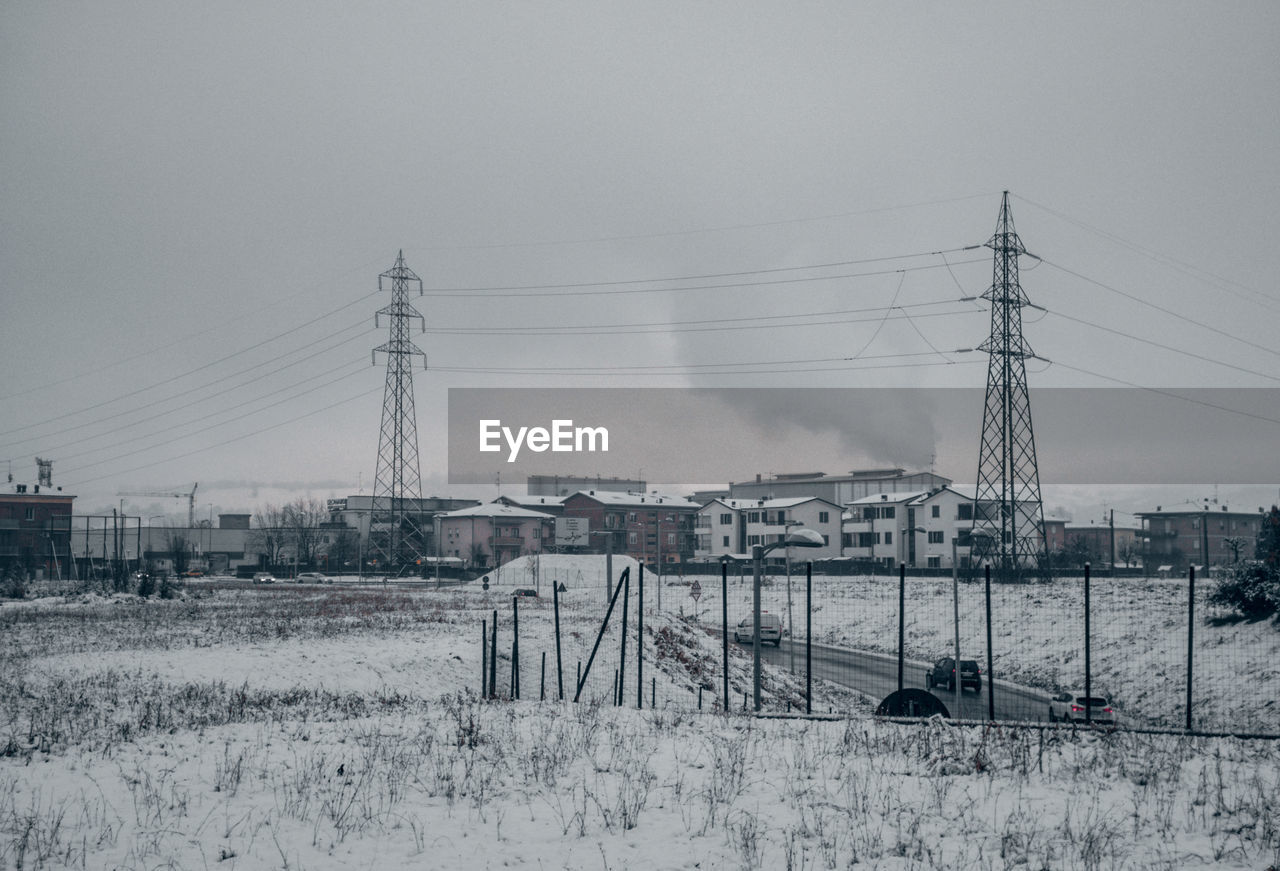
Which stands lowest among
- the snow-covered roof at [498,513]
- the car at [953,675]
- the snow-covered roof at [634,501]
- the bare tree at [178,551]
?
the bare tree at [178,551]

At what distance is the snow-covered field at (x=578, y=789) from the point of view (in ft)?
26.6

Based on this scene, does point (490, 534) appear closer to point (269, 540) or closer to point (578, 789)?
point (269, 540)

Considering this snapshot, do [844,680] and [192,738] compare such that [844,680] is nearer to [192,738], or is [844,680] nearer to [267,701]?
[267,701]

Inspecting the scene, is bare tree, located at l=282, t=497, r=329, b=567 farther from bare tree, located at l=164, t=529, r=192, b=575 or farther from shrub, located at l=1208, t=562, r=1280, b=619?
shrub, located at l=1208, t=562, r=1280, b=619

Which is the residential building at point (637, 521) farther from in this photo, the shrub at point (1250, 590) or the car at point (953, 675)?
the shrub at point (1250, 590)

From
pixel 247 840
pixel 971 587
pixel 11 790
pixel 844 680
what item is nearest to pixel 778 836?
pixel 247 840

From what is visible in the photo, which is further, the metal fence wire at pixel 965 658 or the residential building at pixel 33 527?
the residential building at pixel 33 527

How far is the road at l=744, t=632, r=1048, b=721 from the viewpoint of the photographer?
2532cm

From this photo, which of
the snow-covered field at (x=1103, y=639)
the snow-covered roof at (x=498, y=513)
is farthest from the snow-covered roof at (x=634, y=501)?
the snow-covered field at (x=1103, y=639)

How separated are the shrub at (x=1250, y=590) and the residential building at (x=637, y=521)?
90.8 metres

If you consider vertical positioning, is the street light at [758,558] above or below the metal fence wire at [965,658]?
above

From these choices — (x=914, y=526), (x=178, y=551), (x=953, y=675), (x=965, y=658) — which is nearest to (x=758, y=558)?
(x=953, y=675)

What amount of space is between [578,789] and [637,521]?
11427 centimetres

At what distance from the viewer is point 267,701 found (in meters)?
16.2
